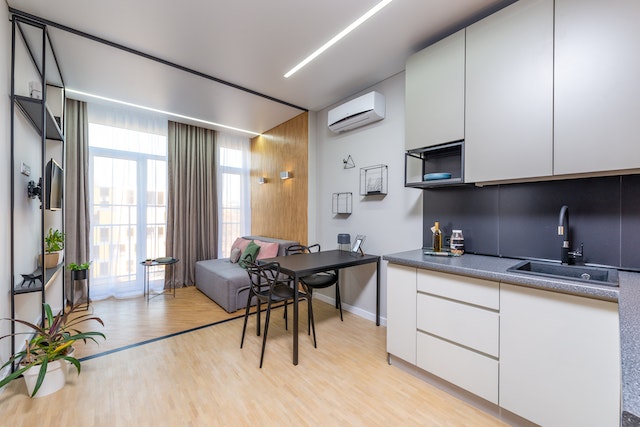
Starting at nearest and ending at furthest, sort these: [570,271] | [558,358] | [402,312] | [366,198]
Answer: [558,358], [570,271], [402,312], [366,198]

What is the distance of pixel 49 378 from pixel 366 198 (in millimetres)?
3077

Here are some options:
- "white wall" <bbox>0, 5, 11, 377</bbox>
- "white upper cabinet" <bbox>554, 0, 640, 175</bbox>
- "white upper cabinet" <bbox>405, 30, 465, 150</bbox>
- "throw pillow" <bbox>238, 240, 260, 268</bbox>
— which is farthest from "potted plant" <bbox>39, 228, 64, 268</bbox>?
"white upper cabinet" <bbox>554, 0, 640, 175</bbox>

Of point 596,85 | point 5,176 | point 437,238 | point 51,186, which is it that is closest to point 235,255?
point 51,186

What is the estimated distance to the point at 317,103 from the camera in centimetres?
361

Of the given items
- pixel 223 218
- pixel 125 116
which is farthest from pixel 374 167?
pixel 125 116

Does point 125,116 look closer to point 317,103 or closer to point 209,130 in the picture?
point 209,130

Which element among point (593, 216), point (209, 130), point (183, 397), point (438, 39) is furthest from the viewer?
point (209, 130)

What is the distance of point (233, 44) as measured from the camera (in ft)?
7.72

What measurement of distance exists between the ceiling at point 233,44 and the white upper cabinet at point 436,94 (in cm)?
20

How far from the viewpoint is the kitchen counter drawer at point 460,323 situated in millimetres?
1635

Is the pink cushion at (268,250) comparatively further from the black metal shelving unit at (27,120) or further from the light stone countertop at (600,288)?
the black metal shelving unit at (27,120)

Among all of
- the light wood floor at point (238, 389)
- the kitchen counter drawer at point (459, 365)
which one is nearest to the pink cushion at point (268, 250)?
the light wood floor at point (238, 389)

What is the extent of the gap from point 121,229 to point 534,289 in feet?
15.7

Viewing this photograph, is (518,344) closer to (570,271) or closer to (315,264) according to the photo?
(570,271)
